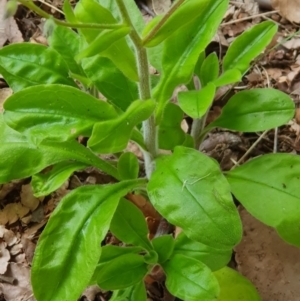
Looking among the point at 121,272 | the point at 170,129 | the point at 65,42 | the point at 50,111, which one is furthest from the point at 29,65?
the point at 121,272

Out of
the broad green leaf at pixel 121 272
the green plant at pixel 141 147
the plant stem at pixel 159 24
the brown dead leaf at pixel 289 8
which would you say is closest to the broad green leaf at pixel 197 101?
the green plant at pixel 141 147

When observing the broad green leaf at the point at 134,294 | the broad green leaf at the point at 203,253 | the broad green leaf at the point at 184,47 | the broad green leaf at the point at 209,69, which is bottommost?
the broad green leaf at the point at 134,294

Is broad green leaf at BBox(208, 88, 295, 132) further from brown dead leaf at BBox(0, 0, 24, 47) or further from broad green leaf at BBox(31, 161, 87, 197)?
brown dead leaf at BBox(0, 0, 24, 47)

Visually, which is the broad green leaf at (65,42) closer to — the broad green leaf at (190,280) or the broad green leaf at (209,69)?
the broad green leaf at (209,69)

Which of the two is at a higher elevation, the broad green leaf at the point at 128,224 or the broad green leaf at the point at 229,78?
the broad green leaf at the point at 229,78

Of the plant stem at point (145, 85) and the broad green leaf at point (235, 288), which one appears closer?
the plant stem at point (145, 85)

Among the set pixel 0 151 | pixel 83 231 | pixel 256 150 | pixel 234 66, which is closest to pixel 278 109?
pixel 234 66

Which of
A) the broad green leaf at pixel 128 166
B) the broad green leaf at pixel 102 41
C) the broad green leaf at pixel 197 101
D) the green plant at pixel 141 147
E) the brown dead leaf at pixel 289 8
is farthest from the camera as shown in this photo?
the brown dead leaf at pixel 289 8
